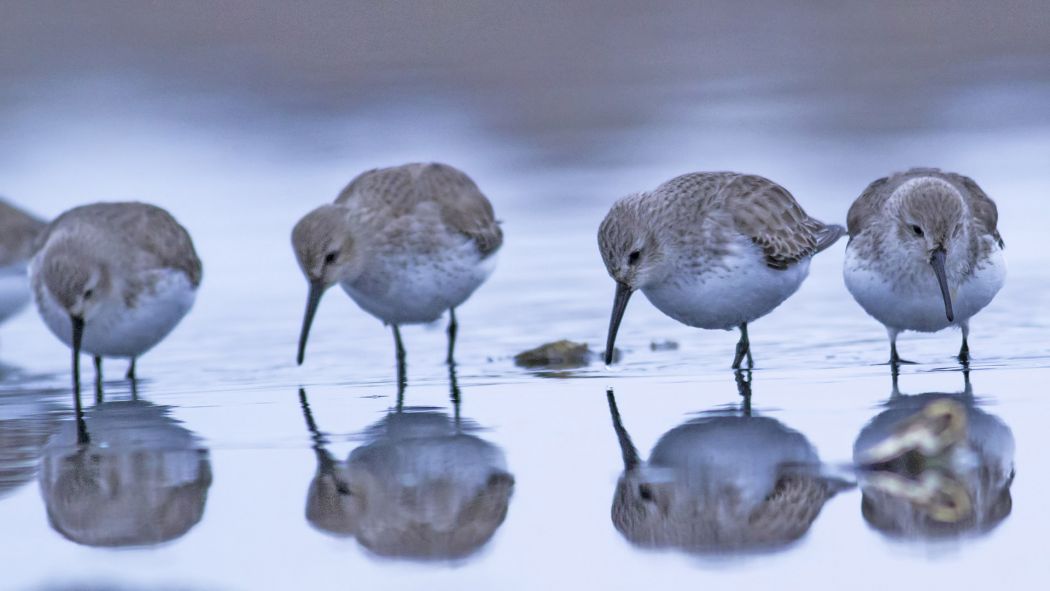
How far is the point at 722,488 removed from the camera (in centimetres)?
620

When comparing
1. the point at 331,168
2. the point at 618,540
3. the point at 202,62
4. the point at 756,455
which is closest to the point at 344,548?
the point at 618,540

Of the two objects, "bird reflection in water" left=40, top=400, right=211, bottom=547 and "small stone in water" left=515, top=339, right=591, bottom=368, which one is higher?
"small stone in water" left=515, top=339, right=591, bottom=368

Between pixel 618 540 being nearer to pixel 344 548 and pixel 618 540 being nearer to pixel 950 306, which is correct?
pixel 344 548

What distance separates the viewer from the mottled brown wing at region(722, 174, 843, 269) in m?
8.69

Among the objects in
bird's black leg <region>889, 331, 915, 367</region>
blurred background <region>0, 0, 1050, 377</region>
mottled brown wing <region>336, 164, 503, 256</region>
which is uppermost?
blurred background <region>0, 0, 1050, 377</region>

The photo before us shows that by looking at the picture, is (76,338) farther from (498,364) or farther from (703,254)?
(703,254)

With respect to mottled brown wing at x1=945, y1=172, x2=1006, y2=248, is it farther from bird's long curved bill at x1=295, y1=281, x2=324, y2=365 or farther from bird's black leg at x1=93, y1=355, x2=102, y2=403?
bird's black leg at x1=93, y1=355, x2=102, y2=403

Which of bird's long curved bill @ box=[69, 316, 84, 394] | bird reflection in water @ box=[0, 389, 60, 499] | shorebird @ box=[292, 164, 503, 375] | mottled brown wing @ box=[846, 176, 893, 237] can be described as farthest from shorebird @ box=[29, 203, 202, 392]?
mottled brown wing @ box=[846, 176, 893, 237]

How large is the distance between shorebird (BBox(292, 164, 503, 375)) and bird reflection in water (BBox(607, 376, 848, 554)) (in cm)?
258

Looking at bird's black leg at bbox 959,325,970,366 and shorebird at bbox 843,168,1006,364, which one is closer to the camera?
shorebird at bbox 843,168,1006,364

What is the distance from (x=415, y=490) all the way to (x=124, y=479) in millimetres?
1278

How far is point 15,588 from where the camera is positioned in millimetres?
5523

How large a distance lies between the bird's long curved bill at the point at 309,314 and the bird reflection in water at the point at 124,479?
89 centimetres

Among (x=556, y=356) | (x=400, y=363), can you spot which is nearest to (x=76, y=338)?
(x=400, y=363)
